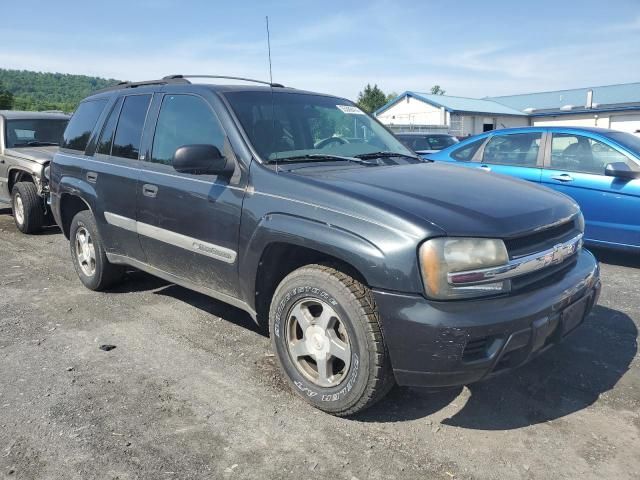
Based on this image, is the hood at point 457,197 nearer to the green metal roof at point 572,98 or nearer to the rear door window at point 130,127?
the rear door window at point 130,127

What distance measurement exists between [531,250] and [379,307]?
0.85 metres

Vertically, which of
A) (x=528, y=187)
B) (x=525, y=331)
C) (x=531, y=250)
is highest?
(x=528, y=187)

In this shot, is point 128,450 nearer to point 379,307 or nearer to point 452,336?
point 379,307

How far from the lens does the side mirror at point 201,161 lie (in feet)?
10.4

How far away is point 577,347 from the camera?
12.4 feet

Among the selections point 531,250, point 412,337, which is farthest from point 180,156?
point 531,250

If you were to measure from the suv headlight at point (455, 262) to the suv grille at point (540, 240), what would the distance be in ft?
0.46

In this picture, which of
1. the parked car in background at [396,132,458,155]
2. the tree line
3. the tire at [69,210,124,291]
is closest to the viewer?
the tire at [69,210,124,291]

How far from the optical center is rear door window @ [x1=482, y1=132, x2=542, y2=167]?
6641 millimetres

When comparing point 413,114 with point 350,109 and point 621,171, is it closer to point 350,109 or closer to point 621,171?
point 621,171

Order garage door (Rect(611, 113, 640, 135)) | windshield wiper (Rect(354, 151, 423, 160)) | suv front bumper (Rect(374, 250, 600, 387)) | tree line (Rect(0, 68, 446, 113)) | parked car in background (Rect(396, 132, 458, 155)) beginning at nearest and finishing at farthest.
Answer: suv front bumper (Rect(374, 250, 600, 387)), windshield wiper (Rect(354, 151, 423, 160)), parked car in background (Rect(396, 132, 458, 155)), garage door (Rect(611, 113, 640, 135)), tree line (Rect(0, 68, 446, 113))

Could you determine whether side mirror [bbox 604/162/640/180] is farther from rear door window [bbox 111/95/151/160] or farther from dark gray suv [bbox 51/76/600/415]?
rear door window [bbox 111/95/151/160]

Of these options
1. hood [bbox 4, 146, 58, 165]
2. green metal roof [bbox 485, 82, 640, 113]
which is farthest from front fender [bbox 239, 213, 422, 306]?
green metal roof [bbox 485, 82, 640, 113]

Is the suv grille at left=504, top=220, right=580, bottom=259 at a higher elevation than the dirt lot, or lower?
higher
